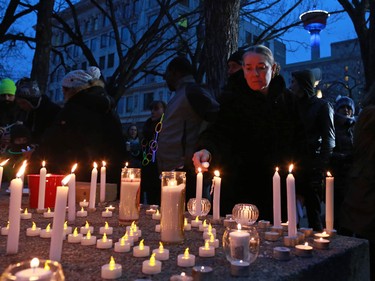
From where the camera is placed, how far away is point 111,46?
46.5m

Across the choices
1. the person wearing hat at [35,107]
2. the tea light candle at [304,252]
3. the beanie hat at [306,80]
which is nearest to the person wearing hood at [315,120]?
the beanie hat at [306,80]

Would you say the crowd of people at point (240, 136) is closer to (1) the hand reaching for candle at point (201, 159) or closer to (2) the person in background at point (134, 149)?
(1) the hand reaching for candle at point (201, 159)

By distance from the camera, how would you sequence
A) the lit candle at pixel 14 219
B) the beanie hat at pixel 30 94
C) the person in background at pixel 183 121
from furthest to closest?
the beanie hat at pixel 30 94 < the person in background at pixel 183 121 < the lit candle at pixel 14 219

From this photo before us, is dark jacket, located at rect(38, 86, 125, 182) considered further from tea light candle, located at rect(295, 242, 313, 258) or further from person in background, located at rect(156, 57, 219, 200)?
tea light candle, located at rect(295, 242, 313, 258)

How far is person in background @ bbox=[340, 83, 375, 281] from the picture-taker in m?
2.71

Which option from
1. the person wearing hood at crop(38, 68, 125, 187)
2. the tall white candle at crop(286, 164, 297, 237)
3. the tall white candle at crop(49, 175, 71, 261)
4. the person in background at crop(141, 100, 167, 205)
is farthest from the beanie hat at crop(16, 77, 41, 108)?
the tall white candle at crop(286, 164, 297, 237)

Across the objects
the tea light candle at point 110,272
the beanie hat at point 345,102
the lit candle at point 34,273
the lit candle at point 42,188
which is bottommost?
the tea light candle at point 110,272

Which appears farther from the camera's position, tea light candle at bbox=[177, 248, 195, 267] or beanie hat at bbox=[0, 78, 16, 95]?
beanie hat at bbox=[0, 78, 16, 95]

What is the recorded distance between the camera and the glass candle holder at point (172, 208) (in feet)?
5.64

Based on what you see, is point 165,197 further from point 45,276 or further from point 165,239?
point 45,276

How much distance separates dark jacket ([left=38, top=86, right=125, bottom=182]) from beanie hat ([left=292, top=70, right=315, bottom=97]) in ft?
7.73

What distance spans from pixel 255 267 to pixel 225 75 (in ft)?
15.0

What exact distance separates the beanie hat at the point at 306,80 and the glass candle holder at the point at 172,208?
3.26m

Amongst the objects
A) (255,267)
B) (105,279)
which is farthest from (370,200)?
(105,279)
